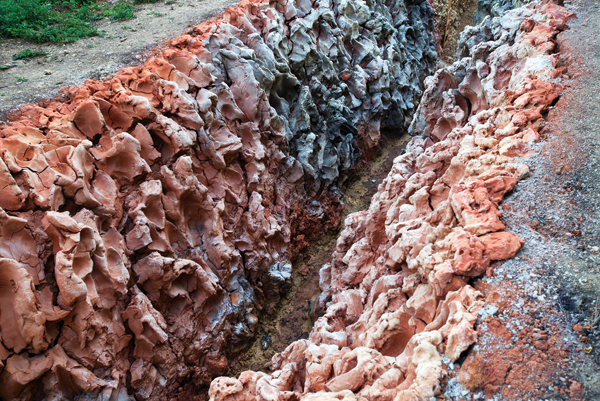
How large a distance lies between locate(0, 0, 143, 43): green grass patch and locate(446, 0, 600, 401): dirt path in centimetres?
1257

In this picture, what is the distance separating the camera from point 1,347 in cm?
534

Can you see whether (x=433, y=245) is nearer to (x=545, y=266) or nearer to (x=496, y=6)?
(x=545, y=266)

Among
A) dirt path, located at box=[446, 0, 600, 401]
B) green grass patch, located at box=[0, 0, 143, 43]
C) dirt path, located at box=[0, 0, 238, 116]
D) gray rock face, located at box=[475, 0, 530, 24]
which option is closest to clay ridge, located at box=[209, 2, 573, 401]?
dirt path, located at box=[446, 0, 600, 401]

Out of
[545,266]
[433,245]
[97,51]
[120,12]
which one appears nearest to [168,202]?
[433,245]

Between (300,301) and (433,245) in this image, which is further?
(300,301)

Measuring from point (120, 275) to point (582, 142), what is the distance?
27.1 feet

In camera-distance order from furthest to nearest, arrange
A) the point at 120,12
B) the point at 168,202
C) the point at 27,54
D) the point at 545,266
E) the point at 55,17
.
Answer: the point at 120,12 < the point at 55,17 < the point at 27,54 < the point at 168,202 < the point at 545,266

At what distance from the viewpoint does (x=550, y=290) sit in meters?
4.31

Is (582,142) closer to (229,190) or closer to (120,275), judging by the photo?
(229,190)

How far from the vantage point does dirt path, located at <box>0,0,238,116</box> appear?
880 centimetres

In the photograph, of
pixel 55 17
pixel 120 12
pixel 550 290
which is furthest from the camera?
pixel 120 12

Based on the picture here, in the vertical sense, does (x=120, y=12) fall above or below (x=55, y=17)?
above

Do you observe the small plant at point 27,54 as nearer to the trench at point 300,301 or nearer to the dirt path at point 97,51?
the dirt path at point 97,51

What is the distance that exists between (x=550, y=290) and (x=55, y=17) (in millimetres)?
14794
